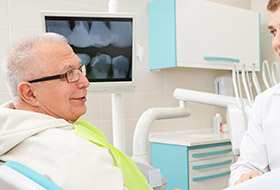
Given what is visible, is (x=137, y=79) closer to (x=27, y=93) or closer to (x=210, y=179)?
(x=210, y=179)

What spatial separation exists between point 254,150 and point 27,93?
0.99 m

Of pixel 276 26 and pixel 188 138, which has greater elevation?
pixel 276 26

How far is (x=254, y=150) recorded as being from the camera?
53.6 inches

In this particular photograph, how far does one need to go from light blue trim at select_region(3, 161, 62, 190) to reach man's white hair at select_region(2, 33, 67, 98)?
31cm

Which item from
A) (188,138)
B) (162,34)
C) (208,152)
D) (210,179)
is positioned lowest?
(210,179)

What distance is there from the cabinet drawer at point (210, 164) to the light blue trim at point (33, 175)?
6.23 feet

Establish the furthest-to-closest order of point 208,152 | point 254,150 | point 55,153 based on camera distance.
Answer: point 208,152 < point 254,150 < point 55,153

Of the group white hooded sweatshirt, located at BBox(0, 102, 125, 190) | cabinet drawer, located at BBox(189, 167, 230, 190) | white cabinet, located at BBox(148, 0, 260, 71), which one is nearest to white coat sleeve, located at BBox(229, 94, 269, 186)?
white hooded sweatshirt, located at BBox(0, 102, 125, 190)

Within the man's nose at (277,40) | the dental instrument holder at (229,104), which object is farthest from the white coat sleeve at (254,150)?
the man's nose at (277,40)

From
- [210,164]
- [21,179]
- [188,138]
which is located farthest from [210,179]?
[21,179]

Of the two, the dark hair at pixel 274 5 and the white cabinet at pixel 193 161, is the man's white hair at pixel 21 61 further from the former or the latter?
the white cabinet at pixel 193 161

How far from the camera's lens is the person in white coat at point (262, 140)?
4.31 ft

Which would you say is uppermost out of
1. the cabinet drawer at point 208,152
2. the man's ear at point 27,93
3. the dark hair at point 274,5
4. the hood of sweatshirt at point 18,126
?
the dark hair at point 274,5

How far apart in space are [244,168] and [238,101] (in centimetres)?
41
